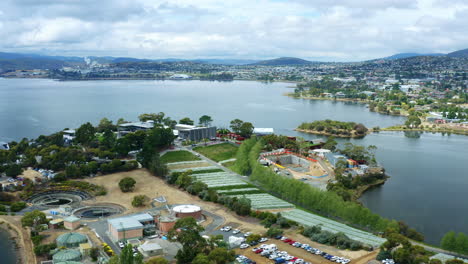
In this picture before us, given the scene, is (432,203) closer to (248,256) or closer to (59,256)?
(248,256)

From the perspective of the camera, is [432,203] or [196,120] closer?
[432,203]

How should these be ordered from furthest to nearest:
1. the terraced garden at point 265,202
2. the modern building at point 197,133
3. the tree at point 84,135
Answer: the modern building at point 197,133 → the tree at point 84,135 → the terraced garden at point 265,202

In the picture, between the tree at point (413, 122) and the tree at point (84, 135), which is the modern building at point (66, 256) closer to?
the tree at point (84, 135)

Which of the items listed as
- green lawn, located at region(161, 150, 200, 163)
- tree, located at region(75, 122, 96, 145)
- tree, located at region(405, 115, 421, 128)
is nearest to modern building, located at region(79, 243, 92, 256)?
green lawn, located at region(161, 150, 200, 163)

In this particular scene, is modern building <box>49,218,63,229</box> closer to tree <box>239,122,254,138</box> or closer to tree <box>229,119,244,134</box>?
tree <box>239,122,254,138</box>

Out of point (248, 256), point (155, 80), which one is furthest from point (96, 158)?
point (155, 80)

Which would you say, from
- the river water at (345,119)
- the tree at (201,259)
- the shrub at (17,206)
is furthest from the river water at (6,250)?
the river water at (345,119)
